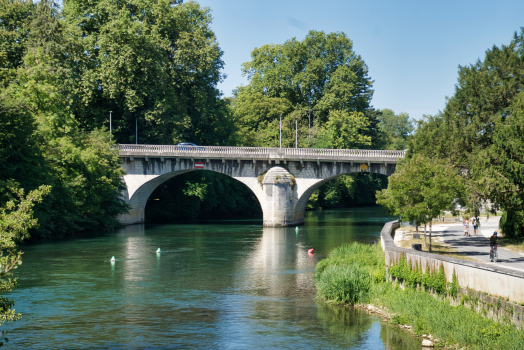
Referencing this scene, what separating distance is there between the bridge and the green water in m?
14.5

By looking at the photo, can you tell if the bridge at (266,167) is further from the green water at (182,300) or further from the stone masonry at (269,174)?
the green water at (182,300)

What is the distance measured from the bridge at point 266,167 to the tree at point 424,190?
24988mm

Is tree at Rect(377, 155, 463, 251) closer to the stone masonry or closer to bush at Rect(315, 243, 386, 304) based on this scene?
bush at Rect(315, 243, 386, 304)

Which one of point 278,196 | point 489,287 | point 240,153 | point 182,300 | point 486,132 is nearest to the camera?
point 489,287

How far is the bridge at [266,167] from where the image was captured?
5766cm

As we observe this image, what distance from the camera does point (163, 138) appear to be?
64125 mm

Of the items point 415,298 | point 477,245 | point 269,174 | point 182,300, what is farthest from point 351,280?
point 269,174

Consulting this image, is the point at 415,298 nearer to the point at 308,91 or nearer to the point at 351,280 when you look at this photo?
the point at 351,280

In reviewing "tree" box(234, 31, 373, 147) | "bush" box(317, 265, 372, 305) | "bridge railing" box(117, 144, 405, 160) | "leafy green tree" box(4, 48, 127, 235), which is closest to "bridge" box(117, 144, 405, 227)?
"bridge railing" box(117, 144, 405, 160)

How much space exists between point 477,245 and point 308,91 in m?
56.2

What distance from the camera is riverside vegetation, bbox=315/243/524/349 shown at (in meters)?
15.2

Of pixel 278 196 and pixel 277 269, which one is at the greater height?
pixel 278 196

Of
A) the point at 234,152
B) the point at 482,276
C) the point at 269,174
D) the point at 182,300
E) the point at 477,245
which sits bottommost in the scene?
the point at 182,300

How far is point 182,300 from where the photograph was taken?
953 inches
